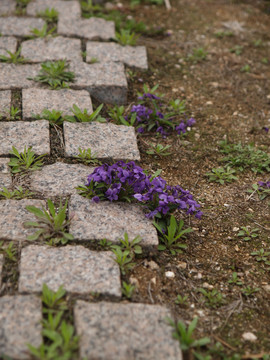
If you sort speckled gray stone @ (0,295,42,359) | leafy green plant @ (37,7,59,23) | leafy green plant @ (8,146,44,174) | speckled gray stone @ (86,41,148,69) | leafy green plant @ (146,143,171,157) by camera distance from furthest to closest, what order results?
leafy green plant @ (37,7,59,23) < speckled gray stone @ (86,41,148,69) < leafy green plant @ (146,143,171,157) < leafy green plant @ (8,146,44,174) < speckled gray stone @ (0,295,42,359)

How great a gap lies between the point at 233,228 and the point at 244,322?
2.20ft

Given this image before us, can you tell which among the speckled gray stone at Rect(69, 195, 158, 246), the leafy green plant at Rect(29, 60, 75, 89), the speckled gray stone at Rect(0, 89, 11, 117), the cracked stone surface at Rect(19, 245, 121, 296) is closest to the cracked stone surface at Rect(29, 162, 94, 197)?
the speckled gray stone at Rect(69, 195, 158, 246)

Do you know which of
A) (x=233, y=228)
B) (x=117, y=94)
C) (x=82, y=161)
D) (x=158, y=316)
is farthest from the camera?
(x=117, y=94)

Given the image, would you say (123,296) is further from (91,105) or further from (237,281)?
(91,105)

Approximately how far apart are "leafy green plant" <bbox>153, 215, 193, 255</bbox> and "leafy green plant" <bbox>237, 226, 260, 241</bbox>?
13.1 inches

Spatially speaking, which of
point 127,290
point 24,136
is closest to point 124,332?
point 127,290

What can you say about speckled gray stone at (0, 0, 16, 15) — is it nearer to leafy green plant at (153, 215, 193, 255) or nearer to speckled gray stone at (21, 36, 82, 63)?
speckled gray stone at (21, 36, 82, 63)

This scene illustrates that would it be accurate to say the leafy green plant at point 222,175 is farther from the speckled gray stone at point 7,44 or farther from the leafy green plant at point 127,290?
the speckled gray stone at point 7,44

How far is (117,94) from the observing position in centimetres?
361

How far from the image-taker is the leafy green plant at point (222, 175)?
3059 millimetres

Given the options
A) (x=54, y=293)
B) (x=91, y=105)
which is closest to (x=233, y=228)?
(x=54, y=293)

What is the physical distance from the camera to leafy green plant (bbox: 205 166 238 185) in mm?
3059

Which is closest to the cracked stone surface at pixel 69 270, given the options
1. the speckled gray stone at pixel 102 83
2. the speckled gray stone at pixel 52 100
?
the speckled gray stone at pixel 52 100

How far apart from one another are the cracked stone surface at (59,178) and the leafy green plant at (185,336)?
3.32ft
